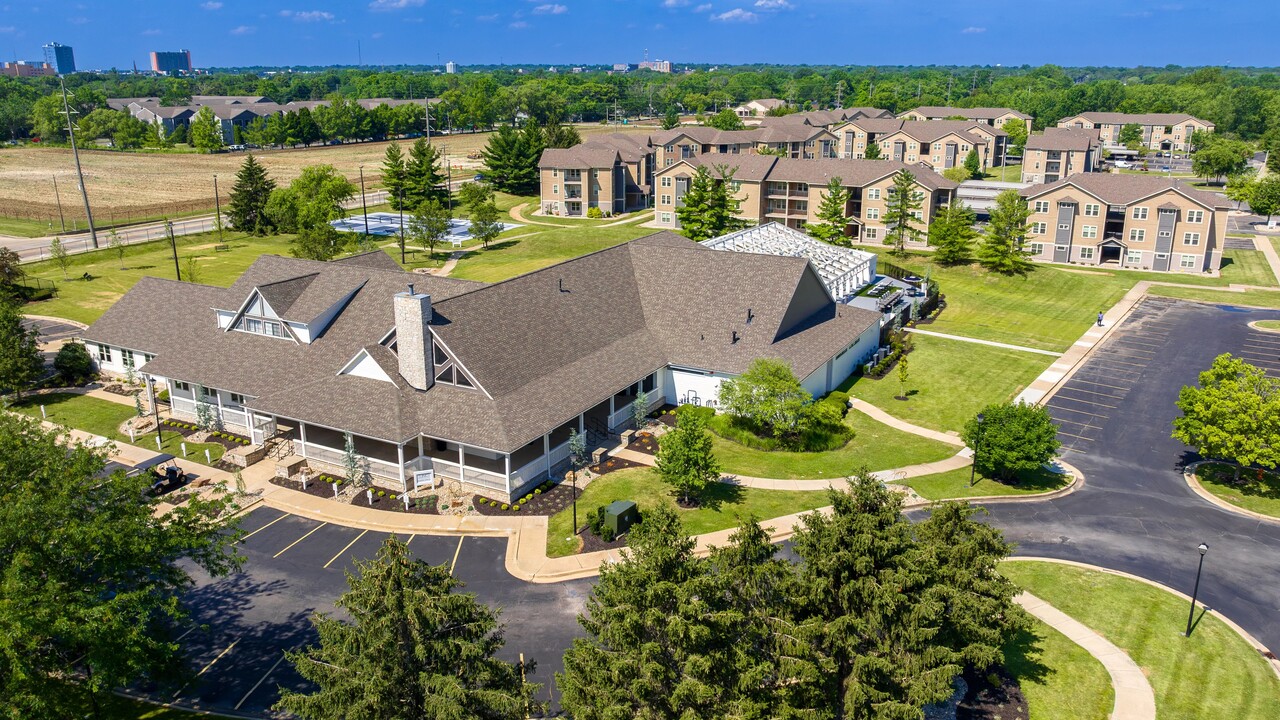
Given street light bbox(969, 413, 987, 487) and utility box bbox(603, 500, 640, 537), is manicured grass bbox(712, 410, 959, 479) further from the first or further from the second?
utility box bbox(603, 500, 640, 537)

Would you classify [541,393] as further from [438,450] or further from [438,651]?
[438,651]

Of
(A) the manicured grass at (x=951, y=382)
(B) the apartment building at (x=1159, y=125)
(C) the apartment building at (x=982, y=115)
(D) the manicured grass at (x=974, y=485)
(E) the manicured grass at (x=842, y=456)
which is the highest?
(C) the apartment building at (x=982, y=115)

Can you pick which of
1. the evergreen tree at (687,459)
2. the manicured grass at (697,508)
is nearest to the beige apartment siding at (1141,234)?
the manicured grass at (697,508)

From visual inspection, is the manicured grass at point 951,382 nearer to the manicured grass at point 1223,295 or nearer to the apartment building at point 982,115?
the manicured grass at point 1223,295

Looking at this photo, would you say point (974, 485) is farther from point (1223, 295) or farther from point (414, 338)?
point (1223, 295)

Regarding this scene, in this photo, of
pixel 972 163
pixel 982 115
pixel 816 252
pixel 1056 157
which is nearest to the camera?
pixel 816 252

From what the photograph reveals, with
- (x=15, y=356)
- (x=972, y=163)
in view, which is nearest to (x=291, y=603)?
(x=15, y=356)
